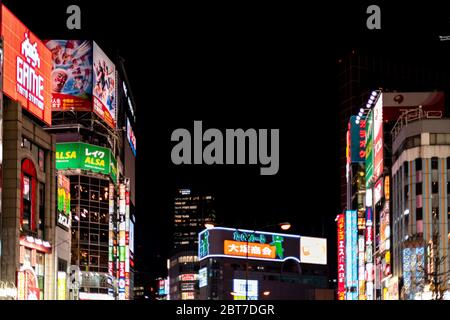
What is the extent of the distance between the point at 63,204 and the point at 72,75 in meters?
48.3

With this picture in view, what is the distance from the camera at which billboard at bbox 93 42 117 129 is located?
123 meters

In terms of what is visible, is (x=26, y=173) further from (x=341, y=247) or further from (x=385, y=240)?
(x=341, y=247)

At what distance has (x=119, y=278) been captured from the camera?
132 meters

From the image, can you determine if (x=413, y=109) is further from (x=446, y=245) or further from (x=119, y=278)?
(x=119, y=278)

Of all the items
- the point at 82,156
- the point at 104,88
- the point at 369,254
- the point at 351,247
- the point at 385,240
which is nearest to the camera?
the point at 385,240

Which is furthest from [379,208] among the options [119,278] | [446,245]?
[119,278]

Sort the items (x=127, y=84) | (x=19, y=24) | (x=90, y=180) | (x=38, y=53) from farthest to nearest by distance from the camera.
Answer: (x=127, y=84) → (x=90, y=180) → (x=38, y=53) → (x=19, y=24)

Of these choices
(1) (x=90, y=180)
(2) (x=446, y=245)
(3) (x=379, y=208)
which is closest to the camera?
(2) (x=446, y=245)

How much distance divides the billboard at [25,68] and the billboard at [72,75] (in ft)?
164

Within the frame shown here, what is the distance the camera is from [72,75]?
120062mm

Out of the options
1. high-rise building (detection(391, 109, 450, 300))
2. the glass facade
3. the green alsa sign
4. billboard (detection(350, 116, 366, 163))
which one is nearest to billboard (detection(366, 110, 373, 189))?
billboard (detection(350, 116, 366, 163))

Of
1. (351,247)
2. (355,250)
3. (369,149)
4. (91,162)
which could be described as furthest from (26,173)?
(369,149)
